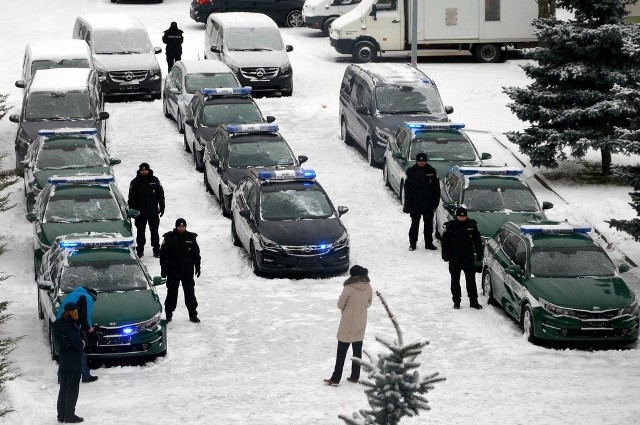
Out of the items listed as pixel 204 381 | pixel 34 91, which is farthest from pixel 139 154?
pixel 204 381

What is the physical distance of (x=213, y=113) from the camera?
30.1 metres

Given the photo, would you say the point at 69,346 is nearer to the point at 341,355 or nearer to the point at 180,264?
the point at 341,355

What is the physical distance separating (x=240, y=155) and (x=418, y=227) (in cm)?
418

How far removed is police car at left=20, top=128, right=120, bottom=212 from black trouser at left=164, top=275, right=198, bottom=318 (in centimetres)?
577

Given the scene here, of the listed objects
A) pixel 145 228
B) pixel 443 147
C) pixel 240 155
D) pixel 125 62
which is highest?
pixel 125 62

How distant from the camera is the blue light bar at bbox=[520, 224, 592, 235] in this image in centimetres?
2066

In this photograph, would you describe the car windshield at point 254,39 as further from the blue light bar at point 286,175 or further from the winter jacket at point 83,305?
the winter jacket at point 83,305

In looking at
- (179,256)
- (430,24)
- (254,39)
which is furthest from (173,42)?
(179,256)

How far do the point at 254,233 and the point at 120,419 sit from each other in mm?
7153

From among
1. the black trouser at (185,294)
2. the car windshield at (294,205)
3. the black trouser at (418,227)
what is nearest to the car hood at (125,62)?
the car windshield at (294,205)

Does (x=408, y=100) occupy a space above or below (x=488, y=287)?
above

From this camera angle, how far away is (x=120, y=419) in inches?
→ 645

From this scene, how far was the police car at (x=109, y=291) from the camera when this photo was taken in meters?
18.5

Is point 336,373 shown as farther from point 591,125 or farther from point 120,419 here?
point 591,125
